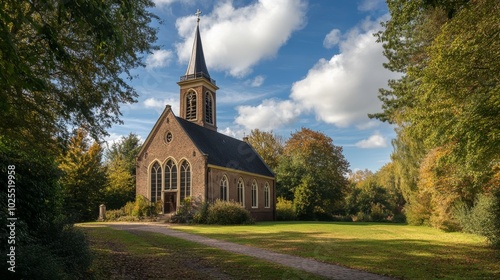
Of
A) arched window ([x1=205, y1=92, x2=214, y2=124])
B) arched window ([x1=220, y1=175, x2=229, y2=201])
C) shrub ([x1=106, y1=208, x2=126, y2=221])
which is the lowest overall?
shrub ([x1=106, y1=208, x2=126, y2=221])

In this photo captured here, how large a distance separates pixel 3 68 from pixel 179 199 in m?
27.7

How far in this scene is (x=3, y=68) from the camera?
5.26 m

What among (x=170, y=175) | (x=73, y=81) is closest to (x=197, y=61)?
(x=170, y=175)

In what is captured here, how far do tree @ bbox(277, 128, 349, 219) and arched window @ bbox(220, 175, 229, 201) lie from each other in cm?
1030

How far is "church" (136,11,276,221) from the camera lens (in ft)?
105

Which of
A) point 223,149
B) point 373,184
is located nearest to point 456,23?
point 223,149

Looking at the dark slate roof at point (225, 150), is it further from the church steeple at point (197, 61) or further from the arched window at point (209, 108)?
the church steeple at point (197, 61)

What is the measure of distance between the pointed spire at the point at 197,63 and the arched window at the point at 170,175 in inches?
455

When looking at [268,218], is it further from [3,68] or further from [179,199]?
[3,68]

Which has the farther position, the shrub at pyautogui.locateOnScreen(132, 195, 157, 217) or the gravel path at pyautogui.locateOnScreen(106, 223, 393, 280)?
the shrub at pyautogui.locateOnScreen(132, 195, 157, 217)

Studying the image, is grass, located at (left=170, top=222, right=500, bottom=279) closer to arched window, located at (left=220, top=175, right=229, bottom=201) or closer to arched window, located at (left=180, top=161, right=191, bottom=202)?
arched window, located at (left=180, top=161, right=191, bottom=202)

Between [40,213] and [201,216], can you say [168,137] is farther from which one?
[40,213]

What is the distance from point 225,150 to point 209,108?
20.4ft

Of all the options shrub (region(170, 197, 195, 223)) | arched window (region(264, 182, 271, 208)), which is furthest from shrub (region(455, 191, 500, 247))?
arched window (region(264, 182, 271, 208))
